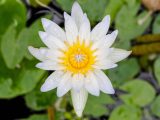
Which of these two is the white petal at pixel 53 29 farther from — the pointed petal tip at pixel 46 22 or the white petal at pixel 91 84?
the white petal at pixel 91 84

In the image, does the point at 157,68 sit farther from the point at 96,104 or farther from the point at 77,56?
the point at 77,56

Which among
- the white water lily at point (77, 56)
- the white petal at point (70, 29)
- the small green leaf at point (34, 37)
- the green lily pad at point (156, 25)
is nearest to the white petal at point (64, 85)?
the white water lily at point (77, 56)

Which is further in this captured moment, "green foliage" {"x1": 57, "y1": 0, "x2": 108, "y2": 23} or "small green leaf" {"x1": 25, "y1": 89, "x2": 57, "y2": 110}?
"small green leaf" {"x1": 25, "y1": 89, "x2": 57, "y2": 110}

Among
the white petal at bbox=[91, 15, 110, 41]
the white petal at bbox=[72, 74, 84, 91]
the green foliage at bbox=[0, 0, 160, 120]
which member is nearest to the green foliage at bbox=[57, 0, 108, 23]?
the green foliage at bbox=[0, 0, 160, 120]

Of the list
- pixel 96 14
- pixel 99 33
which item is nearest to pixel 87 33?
pixel 99 33

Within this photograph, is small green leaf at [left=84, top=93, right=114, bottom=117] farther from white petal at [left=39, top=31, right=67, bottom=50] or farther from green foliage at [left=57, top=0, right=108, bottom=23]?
white petal at [left=39, top=31, right=67, bottom=50]

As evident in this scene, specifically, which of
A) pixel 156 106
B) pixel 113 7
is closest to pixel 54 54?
pixel 113 7

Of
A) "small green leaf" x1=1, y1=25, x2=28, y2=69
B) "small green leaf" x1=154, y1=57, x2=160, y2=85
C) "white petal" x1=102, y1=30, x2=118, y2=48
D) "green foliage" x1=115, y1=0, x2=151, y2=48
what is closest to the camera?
"white petal" x1=102, y1=30, x2=118, y2=48
